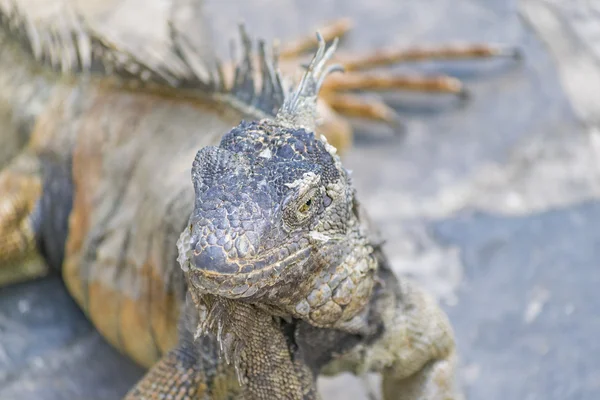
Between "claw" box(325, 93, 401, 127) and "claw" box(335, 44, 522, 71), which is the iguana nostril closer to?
"claw" box(325, 93, 401, 127)

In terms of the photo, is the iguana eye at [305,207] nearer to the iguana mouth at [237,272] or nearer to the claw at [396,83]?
the iguana mouth at [237,272]

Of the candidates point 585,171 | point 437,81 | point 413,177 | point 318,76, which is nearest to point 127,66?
point 318,76

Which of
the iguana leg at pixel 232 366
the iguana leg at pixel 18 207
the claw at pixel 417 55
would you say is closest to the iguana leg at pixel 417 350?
the iguana leg at pixel 232 366

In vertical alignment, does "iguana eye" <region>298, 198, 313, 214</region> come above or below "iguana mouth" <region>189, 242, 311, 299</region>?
above

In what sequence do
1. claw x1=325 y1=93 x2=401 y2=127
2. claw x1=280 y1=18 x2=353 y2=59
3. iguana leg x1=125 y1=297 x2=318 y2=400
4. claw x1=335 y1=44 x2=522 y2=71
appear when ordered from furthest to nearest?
claw x1=280 y1=18 x2=353 y2=59, claw x1=335 y1=44 x2=522 y2=71, claw x1=325 y1=93 x2=401 y2=127, iguana leg x1=125 y1=297 x2=318 y2=400

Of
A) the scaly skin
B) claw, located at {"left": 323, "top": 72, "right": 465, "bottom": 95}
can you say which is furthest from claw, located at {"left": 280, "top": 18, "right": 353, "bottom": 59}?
the scaly skin

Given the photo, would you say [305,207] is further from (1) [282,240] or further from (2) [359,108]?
(2) [359,108]

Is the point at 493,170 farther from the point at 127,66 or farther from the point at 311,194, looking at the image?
the point at 311,194
